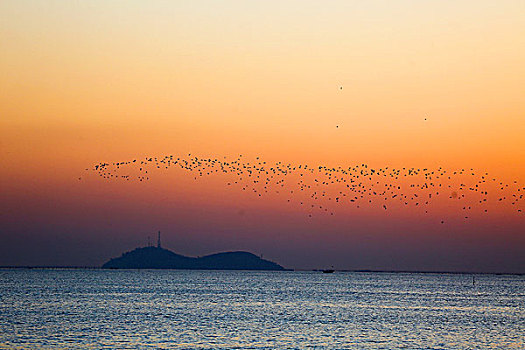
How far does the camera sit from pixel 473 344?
74125 millimetres

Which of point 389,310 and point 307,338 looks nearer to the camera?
point 307,338

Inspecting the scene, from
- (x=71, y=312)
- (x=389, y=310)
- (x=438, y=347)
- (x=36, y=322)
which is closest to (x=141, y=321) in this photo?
(x=36, y=322)

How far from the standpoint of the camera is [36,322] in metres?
86.1

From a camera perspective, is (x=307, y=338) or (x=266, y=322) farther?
(x=266, y=322)

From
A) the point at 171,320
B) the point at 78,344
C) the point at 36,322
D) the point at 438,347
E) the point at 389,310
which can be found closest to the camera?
the point at 78,344

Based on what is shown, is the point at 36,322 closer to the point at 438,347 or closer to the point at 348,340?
the point at 348,340

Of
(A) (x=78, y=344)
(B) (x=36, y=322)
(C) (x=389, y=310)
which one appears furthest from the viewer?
(C) (x=389, y=310)

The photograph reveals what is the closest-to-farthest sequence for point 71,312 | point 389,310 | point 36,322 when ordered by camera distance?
Result: point 36,322, point 71,312, point 389,310

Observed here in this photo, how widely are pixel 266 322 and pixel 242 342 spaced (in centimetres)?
2147

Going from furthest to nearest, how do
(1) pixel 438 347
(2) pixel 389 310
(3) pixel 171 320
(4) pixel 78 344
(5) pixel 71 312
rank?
(2) pixel 389 310 → (5) pixel 71 312 → (3) pixel 171 320 → (1) pixel 438 347 → (4) pixel 78 344

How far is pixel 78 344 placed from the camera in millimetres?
66688

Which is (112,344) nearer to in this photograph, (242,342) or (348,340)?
(242,342)

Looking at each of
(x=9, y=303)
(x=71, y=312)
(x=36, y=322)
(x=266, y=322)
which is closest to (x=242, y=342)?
(x=266, y=322)

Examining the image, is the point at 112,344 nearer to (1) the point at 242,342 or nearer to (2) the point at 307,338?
(1) the point at 242,342
